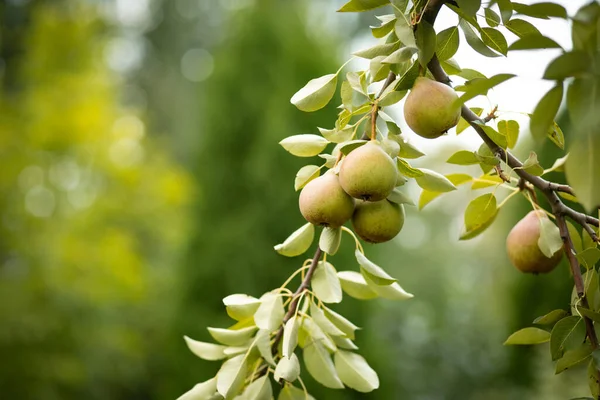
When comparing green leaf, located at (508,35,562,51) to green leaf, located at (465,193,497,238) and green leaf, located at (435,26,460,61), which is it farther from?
green leaf, located at (465,193,497,238)

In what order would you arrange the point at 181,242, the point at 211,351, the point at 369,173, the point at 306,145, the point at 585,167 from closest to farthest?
the point at 585,167, the point at 369,173, the point at 306,145, the point at 211,351, the point at 181,242

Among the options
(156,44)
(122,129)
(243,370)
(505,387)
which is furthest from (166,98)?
(243,370)

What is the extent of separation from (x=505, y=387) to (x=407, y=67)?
321 cm

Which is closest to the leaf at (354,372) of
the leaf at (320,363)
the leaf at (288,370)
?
the leaf at (320,363)

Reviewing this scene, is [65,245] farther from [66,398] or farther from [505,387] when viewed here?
[505,387]

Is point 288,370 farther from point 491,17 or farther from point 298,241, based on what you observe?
point 491,17

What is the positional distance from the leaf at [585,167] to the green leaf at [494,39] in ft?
0.73

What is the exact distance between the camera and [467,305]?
4621mm

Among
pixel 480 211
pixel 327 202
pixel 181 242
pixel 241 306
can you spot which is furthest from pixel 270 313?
pixel 181 242

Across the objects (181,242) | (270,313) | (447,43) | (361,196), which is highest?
(447,43)

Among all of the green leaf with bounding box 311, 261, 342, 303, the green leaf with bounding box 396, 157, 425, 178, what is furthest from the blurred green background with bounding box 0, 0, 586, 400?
the green leaf with bounding box 396, 157, 425, 178

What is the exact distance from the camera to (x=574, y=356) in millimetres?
569

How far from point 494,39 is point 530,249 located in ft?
0.76

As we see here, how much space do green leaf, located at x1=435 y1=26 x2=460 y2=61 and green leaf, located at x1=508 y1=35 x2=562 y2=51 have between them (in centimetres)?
15
